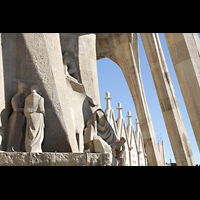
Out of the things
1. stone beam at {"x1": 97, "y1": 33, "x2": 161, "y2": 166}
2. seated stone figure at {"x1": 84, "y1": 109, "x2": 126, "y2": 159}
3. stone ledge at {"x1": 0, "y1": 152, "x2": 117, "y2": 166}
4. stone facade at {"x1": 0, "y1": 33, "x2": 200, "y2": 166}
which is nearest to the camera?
stone ledge at {"x1": 0, "y1": 152, "x2": 117, "y2": 166}

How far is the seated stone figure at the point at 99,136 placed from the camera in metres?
7.52

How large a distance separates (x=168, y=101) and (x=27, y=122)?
255 inches

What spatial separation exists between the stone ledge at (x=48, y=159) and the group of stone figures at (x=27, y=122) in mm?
376

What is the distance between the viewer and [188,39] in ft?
23.1

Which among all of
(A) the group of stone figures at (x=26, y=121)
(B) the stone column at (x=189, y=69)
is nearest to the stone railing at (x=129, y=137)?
(B) the stone column at (x=189, y=69)

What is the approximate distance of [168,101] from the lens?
11352 millimetres

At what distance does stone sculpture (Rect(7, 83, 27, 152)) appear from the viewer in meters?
6.05

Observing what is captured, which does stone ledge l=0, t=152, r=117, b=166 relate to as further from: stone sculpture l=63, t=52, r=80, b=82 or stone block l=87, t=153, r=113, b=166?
stone sculpture l=63, t=52, r=80, b=82

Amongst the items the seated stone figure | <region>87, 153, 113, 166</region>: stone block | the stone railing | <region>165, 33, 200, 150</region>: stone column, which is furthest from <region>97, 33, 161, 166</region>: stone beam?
<region>87, 153, 113, 166</region>: stone block

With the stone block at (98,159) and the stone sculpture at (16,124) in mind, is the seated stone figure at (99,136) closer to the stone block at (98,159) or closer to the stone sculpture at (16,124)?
the stone block at (98,159)

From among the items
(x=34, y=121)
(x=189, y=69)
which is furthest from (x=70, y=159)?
(x=189, y=69)
